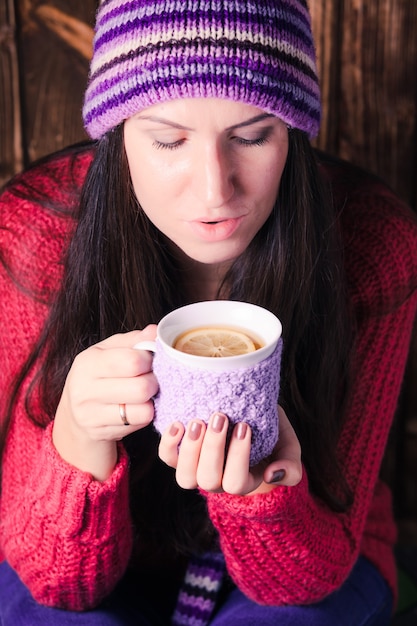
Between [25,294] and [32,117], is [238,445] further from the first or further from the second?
[32,117]

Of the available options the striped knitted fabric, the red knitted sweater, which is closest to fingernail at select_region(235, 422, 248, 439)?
the red knitted sweater

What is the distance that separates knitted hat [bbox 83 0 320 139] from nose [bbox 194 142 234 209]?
0.06 meters

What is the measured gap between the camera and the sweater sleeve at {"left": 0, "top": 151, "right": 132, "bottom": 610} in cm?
104

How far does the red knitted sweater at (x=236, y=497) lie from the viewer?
1054mm

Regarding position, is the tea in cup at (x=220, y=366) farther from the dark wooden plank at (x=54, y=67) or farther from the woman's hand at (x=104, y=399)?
the dark wooden plank at (x=54, y=67)

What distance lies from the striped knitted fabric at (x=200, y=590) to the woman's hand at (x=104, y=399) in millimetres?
311

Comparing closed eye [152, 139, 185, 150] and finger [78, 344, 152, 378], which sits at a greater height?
closed eye [152, 139, 185, 150]

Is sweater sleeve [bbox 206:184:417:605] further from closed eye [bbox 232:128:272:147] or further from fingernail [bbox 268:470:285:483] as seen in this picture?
closed eye [bbox 232:128:272:147]

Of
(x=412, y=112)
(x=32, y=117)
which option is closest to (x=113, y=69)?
(x=32, y=117)

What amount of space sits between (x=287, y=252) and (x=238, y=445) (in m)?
0.38

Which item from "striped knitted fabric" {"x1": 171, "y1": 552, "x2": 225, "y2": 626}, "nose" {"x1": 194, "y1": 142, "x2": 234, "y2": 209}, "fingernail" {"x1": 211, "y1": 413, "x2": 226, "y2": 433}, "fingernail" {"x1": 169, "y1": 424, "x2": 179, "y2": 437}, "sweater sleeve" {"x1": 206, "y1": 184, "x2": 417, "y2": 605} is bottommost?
"striped knitted fabric" {"x1": 171, "y1": 552, "x2": 225, "y2": 626}

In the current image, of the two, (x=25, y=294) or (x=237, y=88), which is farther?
(x=25, y=294)

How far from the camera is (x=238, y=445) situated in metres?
0.82

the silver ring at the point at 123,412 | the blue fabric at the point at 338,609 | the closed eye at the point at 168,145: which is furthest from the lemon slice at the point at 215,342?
the blue fabric at the point at 338,609
